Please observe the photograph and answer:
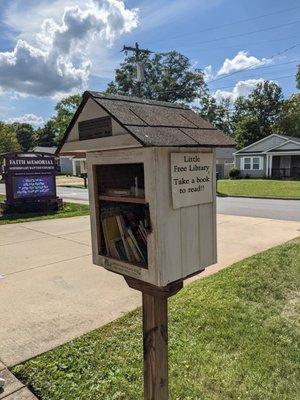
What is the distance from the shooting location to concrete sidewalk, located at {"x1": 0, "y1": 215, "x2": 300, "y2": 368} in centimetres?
341

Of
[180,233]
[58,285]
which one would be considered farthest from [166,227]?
[58,285]

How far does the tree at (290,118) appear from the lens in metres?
38.9

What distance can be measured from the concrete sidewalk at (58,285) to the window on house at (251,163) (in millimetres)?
25244

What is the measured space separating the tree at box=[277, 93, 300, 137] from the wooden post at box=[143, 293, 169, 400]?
40.4 metres

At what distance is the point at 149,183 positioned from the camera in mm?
1778

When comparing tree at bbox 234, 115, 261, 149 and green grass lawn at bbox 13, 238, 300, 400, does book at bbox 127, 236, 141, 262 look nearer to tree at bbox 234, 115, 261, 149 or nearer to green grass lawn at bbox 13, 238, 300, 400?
green grass lawn at bbox 13, 238, 300, 400

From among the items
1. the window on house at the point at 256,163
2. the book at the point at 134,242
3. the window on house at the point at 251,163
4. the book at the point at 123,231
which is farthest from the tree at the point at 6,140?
the book at the point at 134,242

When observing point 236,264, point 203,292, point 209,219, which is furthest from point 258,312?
point 209,219

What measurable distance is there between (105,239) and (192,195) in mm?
619

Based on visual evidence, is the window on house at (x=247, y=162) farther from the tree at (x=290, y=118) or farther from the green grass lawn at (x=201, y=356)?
the green grass lawn at (x=201, y=356)

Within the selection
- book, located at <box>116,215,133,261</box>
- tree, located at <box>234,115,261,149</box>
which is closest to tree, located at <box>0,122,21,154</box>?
tree, located at <box>234,115,261,149</box>

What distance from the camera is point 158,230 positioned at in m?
1.80

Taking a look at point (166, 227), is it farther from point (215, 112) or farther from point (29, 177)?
point (215, 112)

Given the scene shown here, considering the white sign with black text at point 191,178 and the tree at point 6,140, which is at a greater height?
the tree at point 6,140
